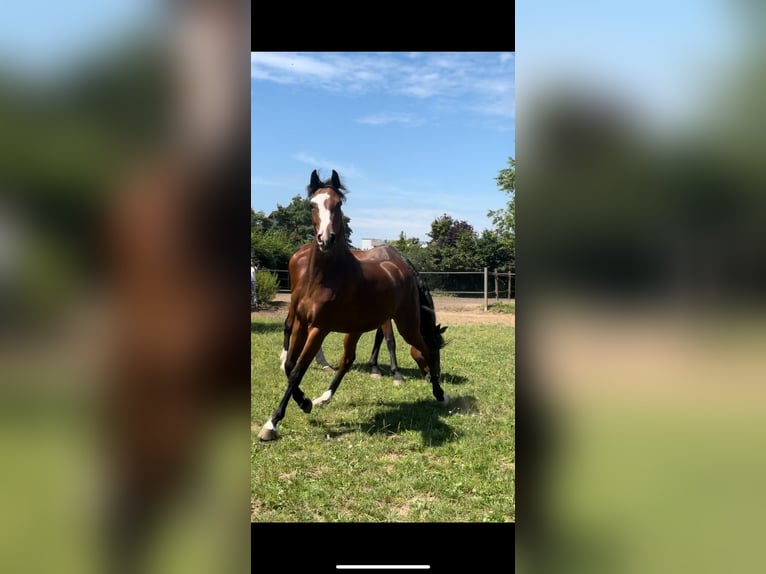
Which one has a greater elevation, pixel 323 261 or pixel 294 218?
pixel 294 218

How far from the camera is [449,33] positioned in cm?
174

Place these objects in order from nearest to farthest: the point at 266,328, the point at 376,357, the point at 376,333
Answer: the point at 376,333 → the point at 376,357 → the point at 266,328

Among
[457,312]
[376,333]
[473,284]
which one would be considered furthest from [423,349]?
[473,284]

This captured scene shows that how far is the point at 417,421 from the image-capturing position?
411 centimetres

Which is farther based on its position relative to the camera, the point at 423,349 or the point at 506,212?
the point at 506,212

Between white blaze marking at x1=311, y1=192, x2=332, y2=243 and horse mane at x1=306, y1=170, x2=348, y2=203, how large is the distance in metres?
0.18

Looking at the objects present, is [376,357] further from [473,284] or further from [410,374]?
[473,284]
